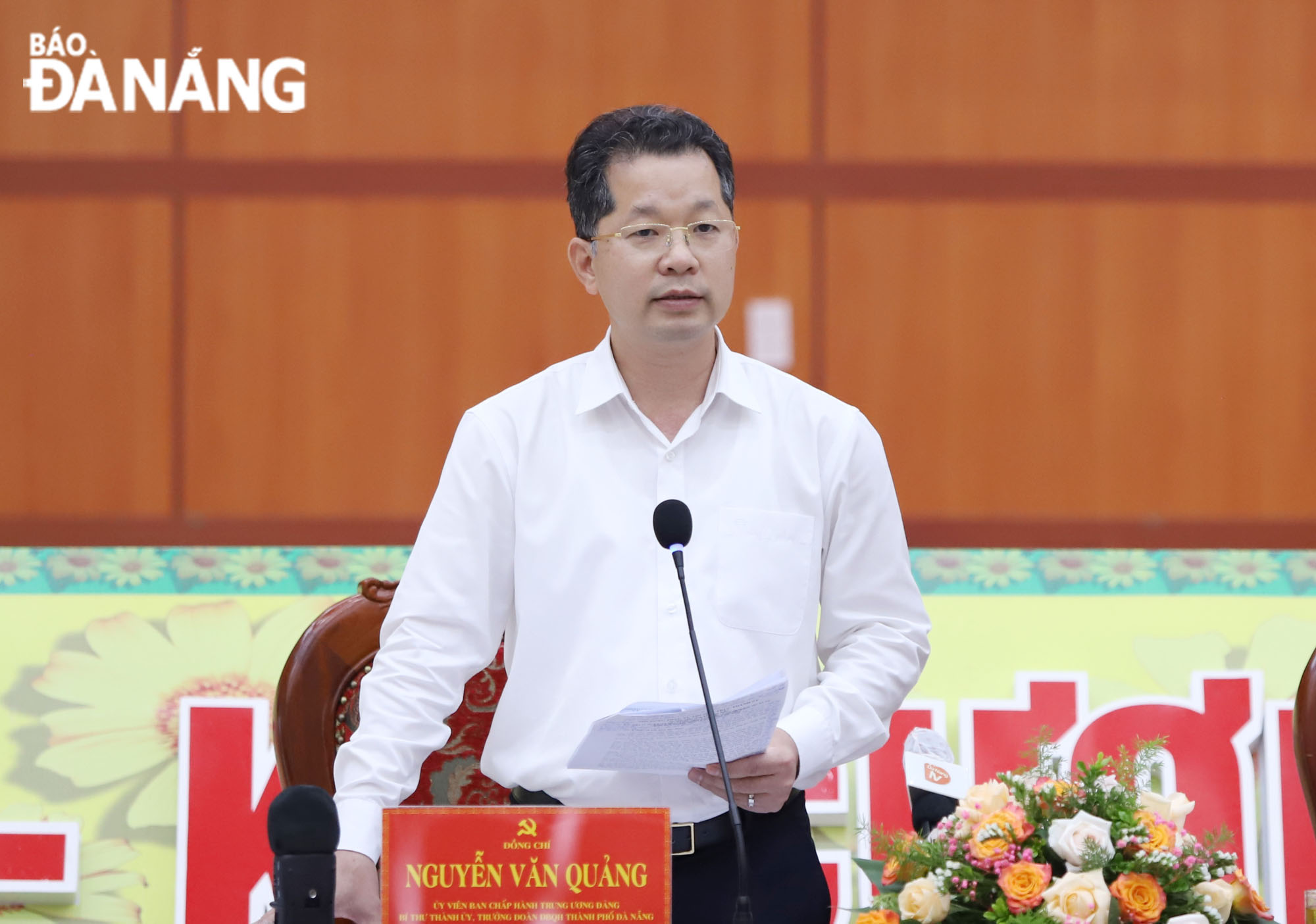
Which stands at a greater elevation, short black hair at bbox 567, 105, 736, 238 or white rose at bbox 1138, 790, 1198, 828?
short black hair at bbox 567, 105, 736, 238

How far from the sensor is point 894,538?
1697mm

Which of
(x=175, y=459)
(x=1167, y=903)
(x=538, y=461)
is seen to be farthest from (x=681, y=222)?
(x=175, y=459)

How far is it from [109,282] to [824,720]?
1847 mm

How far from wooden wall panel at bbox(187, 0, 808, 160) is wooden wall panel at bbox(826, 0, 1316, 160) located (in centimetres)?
13

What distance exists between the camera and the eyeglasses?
1.63 metres

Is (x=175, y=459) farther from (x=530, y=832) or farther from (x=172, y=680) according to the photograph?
(x=530, y=832)

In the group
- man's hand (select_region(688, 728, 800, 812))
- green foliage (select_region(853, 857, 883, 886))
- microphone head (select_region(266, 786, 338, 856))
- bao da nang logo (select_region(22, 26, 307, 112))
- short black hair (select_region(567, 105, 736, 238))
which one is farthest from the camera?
bao da nang logo (select_region(22, 26, 307, 112))

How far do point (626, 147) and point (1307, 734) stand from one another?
1.31 meters

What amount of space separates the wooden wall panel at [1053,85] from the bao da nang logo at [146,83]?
3.63ft

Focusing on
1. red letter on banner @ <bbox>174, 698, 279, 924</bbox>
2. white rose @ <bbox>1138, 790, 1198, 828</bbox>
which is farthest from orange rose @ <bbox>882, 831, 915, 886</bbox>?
red letter on banner @ <bbox>174, 698, 279, 924</bbox>

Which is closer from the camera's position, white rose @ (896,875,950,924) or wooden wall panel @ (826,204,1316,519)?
white rose @ (896,875,950,924)

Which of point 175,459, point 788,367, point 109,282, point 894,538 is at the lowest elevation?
point 894,538

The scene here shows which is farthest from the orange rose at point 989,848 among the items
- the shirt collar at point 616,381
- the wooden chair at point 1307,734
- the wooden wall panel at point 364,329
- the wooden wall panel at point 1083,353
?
the wooden wall panel at point 364,329

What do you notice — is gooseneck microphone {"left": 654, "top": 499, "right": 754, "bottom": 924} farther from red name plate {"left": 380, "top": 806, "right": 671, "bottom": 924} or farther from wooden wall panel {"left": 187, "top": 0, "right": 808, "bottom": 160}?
wooden wall panel {"left": 187, "top": 0, "right": 808, "bottom": 160}
